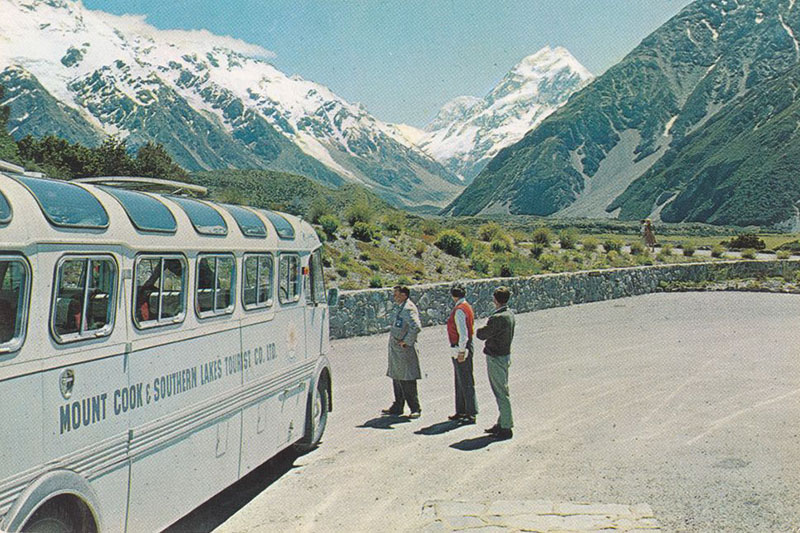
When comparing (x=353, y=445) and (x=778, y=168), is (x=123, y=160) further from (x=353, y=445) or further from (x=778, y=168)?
(x=778, y=168)

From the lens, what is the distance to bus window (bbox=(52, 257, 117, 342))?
4922 millimetres

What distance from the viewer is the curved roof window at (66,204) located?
4.88 meters

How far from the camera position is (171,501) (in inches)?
233

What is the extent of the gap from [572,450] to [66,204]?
6.26m

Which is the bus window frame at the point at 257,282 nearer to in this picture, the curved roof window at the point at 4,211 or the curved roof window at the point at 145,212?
the curved roof window at the point at 145,212

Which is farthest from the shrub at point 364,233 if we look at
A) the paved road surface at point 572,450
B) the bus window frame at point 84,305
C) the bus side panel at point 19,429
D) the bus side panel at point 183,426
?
the bus side panel at point 19,429

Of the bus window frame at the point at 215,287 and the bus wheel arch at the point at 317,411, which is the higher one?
the bus window frame at the point at 215,287

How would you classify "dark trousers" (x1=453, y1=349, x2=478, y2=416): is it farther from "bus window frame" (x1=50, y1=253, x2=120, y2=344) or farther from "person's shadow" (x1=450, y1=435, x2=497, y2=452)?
"bus window frame" (x1=50, y1=253, x2=120, y2=344)

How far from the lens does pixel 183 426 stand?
6156mm

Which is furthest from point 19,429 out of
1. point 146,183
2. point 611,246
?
point 611,246

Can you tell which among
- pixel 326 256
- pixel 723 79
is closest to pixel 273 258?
pixel 326 256

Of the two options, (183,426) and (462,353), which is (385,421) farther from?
(183,426)

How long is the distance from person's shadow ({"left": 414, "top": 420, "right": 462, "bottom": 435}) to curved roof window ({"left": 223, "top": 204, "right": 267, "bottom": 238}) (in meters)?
3.51

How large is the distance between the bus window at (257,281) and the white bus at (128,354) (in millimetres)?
21
